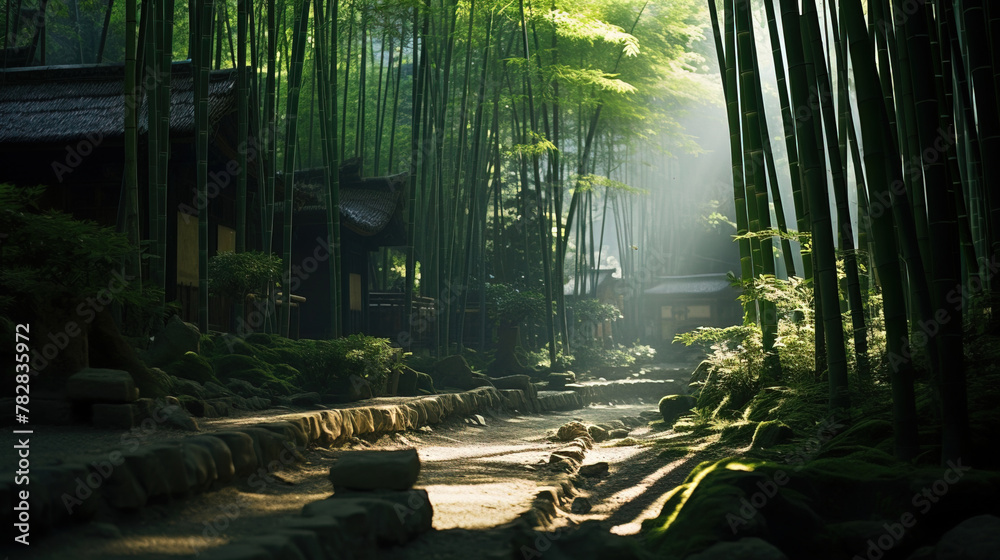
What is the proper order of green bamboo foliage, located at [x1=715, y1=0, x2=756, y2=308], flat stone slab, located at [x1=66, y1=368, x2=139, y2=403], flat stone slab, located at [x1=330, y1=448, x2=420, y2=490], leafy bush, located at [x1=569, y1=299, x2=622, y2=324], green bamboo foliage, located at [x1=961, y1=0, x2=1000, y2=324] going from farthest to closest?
leafy bush, located at [x1=569, y1=299, x2=622, y2=324] < green bamboo foliage, located at [x1=715, y1=0, x2=756, y2=308] < flat stone slab, located at [x1=66, y1=368, x2=139, y2=403] < green bamboo foliage, located at [x1=961, y1=0, x2=1000, y2=324] < flat stone slab, located at [x1=330, y1=448, x2=420, y2=490]

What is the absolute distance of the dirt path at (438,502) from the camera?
7.30 feet

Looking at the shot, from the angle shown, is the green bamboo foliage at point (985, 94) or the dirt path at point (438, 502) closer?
the dirt path at point (438, 502)

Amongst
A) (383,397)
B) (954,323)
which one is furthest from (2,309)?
(954,323)

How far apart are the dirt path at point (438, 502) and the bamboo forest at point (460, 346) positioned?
0.02 m

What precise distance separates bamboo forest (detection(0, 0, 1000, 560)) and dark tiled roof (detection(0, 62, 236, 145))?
4 cm

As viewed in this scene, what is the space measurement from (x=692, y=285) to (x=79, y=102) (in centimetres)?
1874

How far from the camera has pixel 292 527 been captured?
87.6 inches

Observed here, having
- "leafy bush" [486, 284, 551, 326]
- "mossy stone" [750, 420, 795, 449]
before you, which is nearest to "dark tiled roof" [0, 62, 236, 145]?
"mossy stone" [750, 420, 795, 449]

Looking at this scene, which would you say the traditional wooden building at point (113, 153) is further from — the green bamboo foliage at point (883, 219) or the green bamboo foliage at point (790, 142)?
the green bamboo foliage at point (883, 219)

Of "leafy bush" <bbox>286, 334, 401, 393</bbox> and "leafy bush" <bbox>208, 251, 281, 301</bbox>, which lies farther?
"leafy bush" <bbox>208, 251, 281, 301</bbox>

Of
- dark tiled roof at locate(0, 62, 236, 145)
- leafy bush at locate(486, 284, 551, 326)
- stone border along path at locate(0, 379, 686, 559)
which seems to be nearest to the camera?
A: stone border along path at locate(0, 379, 686, 559)

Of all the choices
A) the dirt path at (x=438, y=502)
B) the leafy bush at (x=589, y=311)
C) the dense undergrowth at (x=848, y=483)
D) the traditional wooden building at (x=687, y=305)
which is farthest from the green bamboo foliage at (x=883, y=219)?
the traditional wooden building at (x=687, y=305)

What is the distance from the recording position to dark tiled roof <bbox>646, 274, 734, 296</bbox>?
23.0 metres

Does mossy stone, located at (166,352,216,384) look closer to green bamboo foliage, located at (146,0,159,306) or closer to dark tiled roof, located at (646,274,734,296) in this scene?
green bamboo foliage, located at (146,0,159,306)
